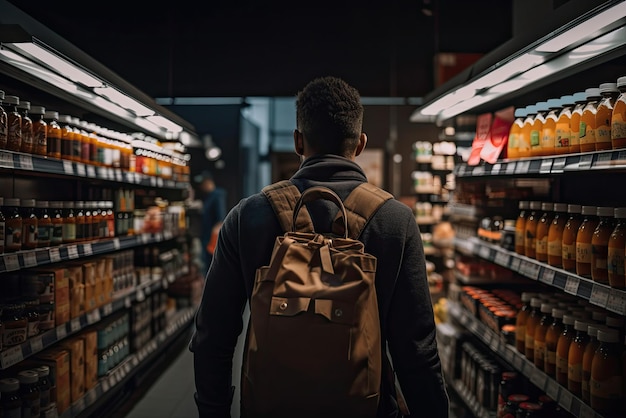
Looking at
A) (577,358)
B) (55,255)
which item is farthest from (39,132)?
(577,358)

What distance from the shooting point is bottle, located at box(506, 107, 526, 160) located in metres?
3.12

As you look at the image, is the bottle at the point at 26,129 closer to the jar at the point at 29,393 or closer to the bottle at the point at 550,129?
the jar at the point at 29,393

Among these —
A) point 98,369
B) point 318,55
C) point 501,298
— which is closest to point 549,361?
point 501,298

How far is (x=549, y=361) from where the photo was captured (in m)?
2.62

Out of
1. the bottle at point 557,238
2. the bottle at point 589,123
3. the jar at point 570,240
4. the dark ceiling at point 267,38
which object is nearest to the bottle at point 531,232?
the bottle at point 557,238

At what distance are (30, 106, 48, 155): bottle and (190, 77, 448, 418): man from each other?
169cm

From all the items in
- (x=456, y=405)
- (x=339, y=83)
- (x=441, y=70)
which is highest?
(x=441, y=70)

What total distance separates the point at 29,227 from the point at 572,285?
8.28 ft

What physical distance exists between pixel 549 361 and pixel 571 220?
0.65m

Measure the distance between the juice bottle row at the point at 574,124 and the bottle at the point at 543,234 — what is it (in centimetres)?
27

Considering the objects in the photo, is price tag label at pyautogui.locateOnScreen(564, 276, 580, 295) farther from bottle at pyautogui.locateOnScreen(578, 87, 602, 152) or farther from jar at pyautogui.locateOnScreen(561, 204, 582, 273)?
bottle at pyautogui.locateOnScreen(578, 87, 602, 152)

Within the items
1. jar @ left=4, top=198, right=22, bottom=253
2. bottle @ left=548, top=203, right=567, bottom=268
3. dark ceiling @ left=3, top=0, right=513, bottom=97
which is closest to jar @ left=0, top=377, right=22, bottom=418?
jar @ left=4, top=198, right=22, bottom=253

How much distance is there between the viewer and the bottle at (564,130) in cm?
256

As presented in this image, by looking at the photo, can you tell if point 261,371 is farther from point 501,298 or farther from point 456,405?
point 456,405
